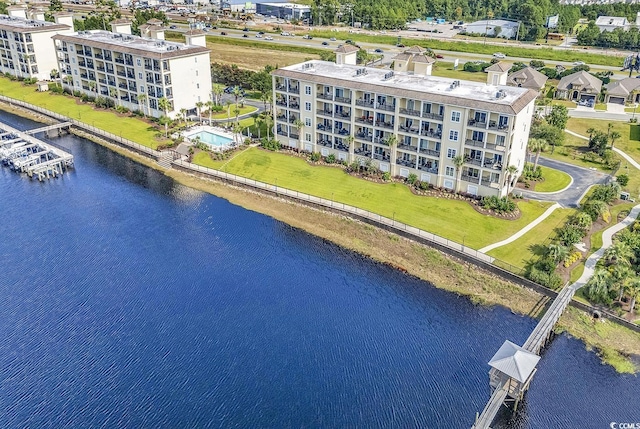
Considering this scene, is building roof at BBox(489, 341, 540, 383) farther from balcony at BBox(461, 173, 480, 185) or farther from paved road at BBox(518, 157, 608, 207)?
paved road at BBox(518, 157, 608, 207)

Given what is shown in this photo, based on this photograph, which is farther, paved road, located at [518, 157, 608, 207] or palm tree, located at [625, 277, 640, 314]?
paved road, located at [518, 157, 608, 207]

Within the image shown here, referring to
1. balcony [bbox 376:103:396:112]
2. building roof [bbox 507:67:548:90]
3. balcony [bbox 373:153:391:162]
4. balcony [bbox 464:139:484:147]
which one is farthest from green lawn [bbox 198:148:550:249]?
building roof [bbox 507:67:548:90]

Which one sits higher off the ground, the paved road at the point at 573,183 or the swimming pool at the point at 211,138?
the swimming pool at the point at 211,138

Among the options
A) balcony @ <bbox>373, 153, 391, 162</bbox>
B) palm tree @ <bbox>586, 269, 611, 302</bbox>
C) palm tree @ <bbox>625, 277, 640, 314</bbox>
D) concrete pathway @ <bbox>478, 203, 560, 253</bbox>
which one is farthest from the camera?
balcony @ <bbox>373, 153, 391, 162</bbox>

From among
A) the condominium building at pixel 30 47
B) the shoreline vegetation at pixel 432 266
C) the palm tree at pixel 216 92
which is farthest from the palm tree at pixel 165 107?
the condominium building at pixel 30 47

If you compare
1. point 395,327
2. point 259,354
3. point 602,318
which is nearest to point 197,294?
point 259,354

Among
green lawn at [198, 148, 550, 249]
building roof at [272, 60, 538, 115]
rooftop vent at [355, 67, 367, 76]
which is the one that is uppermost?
rooftop vent at [355, 67, 367, 76]

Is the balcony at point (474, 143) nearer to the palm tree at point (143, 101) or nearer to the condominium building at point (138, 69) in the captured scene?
the condominium building at point (138, 69)
